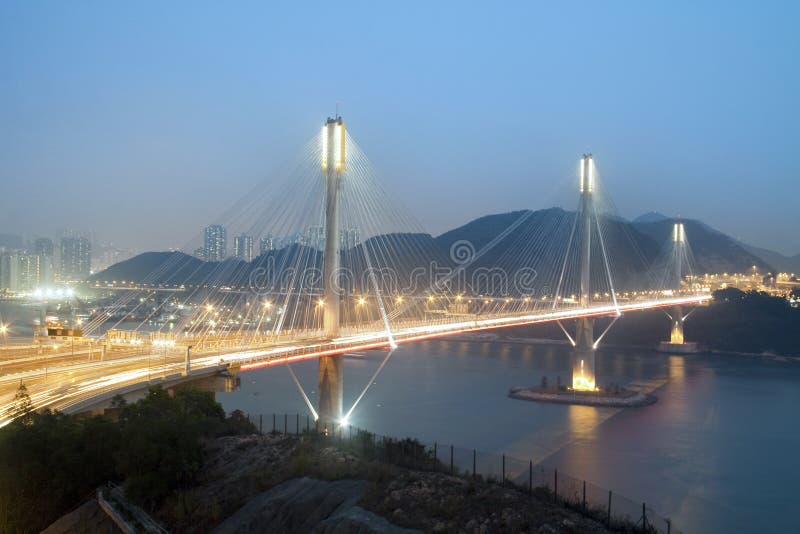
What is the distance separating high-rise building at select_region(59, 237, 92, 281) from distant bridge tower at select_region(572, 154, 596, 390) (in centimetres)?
4490

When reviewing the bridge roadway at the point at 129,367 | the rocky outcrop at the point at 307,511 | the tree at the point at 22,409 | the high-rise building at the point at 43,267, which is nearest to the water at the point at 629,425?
the bridge roadway at the point at 129,367

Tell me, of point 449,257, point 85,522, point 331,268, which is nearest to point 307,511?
point 85,522

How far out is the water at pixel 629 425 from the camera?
10.3 m

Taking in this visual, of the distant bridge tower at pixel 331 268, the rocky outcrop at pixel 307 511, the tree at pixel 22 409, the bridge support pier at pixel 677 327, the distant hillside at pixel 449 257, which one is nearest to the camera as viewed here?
the rocky outcrop at pixel 307 511

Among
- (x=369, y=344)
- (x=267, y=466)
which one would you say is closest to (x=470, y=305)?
(x=369, y=344)

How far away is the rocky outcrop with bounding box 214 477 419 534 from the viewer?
13.9 feet

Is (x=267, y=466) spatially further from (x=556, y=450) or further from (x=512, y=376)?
(x=512, y=376)

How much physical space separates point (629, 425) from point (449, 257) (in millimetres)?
27639

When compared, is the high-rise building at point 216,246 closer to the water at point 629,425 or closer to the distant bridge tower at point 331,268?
the water at point 629,425

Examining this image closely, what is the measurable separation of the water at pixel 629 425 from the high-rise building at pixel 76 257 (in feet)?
131

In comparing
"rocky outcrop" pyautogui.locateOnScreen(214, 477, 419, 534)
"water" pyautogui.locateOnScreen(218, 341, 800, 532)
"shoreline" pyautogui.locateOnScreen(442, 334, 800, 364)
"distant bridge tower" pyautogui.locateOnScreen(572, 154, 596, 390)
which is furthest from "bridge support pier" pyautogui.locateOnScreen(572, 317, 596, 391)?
"rocky outcrop" pyautogui.locateOnScreen(214, 477, 419, 534)

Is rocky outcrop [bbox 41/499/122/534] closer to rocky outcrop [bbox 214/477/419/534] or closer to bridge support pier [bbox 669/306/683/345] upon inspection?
rocky outcrop [bbox 214/477/419/534]

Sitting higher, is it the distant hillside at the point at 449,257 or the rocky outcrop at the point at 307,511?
the distant hillside at the point at 449,257

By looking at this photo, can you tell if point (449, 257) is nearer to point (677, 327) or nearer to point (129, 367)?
point (677, 327)
